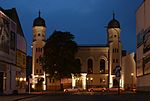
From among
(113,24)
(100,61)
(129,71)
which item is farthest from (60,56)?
(113,24)

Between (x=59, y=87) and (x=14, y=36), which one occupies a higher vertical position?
(x=14, y=36)

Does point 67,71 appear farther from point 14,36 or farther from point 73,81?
point 14,36

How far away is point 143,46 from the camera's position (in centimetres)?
8562

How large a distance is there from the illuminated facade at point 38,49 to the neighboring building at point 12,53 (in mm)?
51819

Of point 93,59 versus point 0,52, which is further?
point 93,59

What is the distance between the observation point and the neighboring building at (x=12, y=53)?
6544 cm

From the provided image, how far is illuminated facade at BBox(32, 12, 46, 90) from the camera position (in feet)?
449

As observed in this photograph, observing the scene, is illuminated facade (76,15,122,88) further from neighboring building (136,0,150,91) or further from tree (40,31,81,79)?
neighboring building (136,0,150,91)

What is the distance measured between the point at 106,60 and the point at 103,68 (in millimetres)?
2668

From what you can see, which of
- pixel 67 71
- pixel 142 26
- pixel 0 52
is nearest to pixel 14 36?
pixel 0 52

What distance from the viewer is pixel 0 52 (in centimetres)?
6166

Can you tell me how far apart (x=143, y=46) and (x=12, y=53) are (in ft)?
89.1

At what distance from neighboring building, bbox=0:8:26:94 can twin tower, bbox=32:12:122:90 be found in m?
53.3

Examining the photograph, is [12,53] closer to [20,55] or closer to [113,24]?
[20,55]
